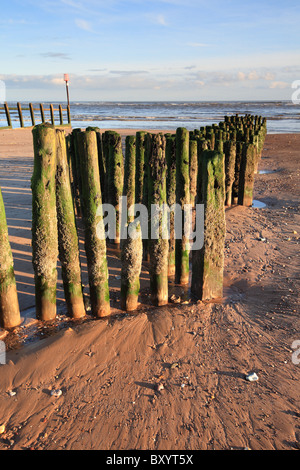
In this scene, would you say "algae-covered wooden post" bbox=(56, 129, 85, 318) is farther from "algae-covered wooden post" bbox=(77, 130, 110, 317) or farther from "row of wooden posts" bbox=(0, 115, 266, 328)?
"algae-covered wooden post" bbox=(77, 130, 110, 317)

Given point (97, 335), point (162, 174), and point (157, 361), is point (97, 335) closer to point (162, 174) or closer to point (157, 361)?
point (157, 361)

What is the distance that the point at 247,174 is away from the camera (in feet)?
28.6

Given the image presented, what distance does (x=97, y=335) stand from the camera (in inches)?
155

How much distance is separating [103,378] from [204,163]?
8.93 ft

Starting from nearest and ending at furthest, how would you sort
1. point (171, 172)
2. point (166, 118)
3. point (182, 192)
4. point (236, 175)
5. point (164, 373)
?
point (164, 373) → point (182, 192) → point (171, 172) → point (236, 175) → point (166, 118)

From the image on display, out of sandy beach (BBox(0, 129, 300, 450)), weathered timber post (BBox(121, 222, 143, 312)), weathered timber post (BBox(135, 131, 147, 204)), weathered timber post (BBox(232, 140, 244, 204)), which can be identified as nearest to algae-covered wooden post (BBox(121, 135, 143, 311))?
weathered timber post (BBox(121, 222, 143, 312))

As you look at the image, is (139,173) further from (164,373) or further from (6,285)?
(164,373)

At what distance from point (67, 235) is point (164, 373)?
188cm

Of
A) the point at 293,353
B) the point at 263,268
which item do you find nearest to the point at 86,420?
the point at 293,353

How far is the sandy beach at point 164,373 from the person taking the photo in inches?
111

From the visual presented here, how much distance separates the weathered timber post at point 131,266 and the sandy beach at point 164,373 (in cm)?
18

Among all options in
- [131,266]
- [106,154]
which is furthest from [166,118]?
[131,266]
